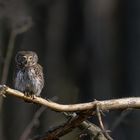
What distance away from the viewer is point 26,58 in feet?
20.6

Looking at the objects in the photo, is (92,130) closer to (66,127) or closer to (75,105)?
(66,127)

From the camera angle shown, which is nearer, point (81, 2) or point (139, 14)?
point (139, 14)

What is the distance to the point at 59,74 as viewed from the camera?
1570cm

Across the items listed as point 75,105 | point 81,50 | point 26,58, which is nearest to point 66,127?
point 75,105

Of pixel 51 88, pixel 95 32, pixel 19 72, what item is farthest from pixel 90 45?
pixel 19 72

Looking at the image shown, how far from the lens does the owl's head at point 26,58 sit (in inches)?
247

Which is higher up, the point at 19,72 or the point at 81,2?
the point at 81,2

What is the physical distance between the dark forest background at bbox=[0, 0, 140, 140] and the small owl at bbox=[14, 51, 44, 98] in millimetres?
7047

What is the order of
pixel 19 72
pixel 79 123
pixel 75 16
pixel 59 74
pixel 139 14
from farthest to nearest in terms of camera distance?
1. pixel 75 16
2. pixel 59 74
3. pixel 139 14
4. pixel 19 72
5. pixel 79 123

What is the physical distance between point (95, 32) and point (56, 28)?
2.73ft

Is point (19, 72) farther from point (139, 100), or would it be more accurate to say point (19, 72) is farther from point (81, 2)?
point (81, 2)

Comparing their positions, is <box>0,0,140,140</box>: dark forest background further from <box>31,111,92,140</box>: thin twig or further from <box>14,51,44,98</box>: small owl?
<box>31,111,92,140</box>: thin twig

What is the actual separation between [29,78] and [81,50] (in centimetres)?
992

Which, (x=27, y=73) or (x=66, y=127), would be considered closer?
(x=66, y=127)
